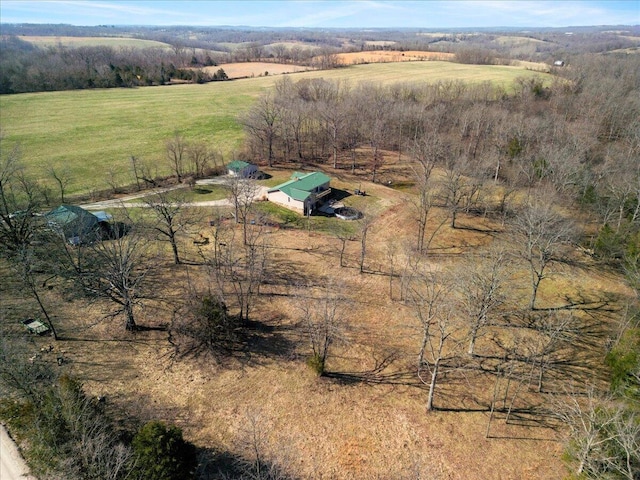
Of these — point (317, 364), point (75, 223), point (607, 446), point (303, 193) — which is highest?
point (607, 446)

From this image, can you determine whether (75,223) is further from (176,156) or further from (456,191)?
(456,191)

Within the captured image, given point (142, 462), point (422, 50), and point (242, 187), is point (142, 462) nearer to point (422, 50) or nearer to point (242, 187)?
point (242, 187)

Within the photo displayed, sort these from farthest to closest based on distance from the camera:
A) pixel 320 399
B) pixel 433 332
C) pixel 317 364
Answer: pixel 433 332, pixel 317 364, pixel 320 399

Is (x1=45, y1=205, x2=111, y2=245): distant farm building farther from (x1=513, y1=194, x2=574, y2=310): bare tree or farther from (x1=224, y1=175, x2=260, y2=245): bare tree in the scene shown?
(x1=513, y1=194, x2=574, y2=310): bare tree

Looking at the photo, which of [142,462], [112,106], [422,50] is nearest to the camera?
[142,462]

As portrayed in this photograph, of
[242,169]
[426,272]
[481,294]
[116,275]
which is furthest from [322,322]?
[242,169]

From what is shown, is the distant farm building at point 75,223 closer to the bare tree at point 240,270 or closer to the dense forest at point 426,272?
the dense forest at point 426,272

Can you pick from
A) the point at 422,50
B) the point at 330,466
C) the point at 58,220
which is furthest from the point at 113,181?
the point at 422,50
